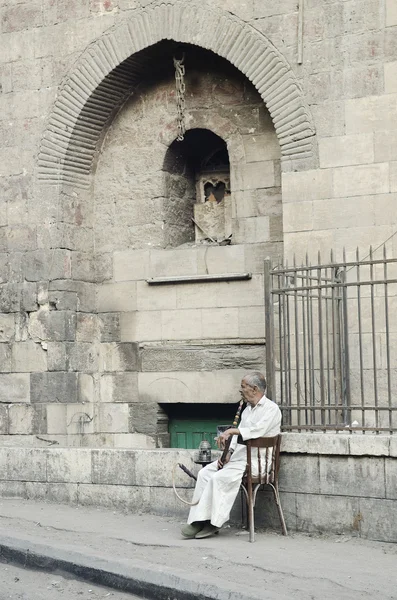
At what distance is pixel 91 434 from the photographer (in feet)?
44.4

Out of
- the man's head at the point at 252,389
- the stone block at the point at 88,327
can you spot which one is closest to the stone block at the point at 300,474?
the man's head at the point at 252,389

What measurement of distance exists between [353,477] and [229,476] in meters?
1.03

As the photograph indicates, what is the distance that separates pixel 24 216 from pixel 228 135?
275 cm

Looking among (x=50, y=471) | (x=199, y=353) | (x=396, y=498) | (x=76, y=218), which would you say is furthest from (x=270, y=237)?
(x=396, y=498)

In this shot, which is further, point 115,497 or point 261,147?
point 261,147

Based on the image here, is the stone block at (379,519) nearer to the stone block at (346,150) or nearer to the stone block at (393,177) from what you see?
the stone block at (393,177)

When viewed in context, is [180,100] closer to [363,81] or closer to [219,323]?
[363,81]

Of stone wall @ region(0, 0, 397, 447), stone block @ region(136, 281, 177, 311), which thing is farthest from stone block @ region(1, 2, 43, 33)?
stone block @ region(136, 281, 177, 311)

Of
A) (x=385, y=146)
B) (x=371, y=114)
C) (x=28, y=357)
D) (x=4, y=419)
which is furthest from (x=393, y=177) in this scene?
(x=4, y=419)

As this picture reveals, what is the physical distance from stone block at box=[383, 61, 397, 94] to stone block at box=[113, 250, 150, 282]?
3.77 m

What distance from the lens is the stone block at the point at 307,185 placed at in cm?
1157

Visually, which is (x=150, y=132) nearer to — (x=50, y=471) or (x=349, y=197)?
(x=349, y=197)

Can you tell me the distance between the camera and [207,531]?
30.0 feet

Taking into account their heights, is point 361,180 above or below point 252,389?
above
